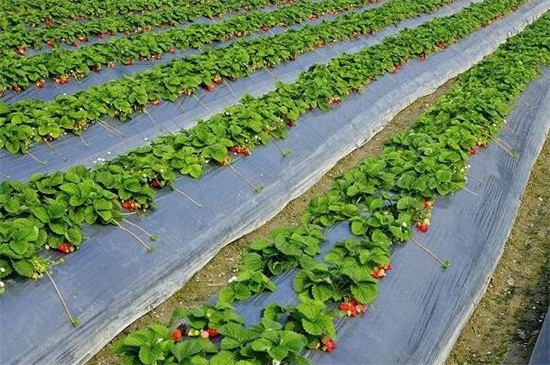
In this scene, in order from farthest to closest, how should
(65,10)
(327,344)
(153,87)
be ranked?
(65,10)
(153,87)
(327,344)

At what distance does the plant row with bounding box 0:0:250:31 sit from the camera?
495 inches

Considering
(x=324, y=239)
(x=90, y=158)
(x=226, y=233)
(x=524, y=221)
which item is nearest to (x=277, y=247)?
(x=324, y=239)

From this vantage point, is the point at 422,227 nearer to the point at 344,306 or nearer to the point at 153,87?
the point at 344,306

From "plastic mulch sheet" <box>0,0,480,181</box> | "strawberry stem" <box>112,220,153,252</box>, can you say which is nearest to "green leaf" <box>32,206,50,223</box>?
"strawberry stem" <box>112,220,153,252</box>

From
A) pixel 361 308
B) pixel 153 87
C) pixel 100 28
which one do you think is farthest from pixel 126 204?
pixel 100 28

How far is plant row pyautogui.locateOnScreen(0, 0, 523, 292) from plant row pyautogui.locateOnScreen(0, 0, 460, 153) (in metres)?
1.22

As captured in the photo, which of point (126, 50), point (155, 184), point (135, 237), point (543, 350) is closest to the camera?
point (543, 350)

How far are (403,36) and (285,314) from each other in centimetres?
1029

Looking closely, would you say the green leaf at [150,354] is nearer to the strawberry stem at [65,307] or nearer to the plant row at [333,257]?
the plant row at [333,257]

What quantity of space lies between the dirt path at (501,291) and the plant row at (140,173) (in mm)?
968

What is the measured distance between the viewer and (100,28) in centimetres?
1228

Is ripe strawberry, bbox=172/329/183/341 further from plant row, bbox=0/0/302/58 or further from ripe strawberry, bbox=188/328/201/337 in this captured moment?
plant row, bbox=0/0/302/58

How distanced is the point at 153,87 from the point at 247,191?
2.93m

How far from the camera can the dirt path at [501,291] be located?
5465mm
